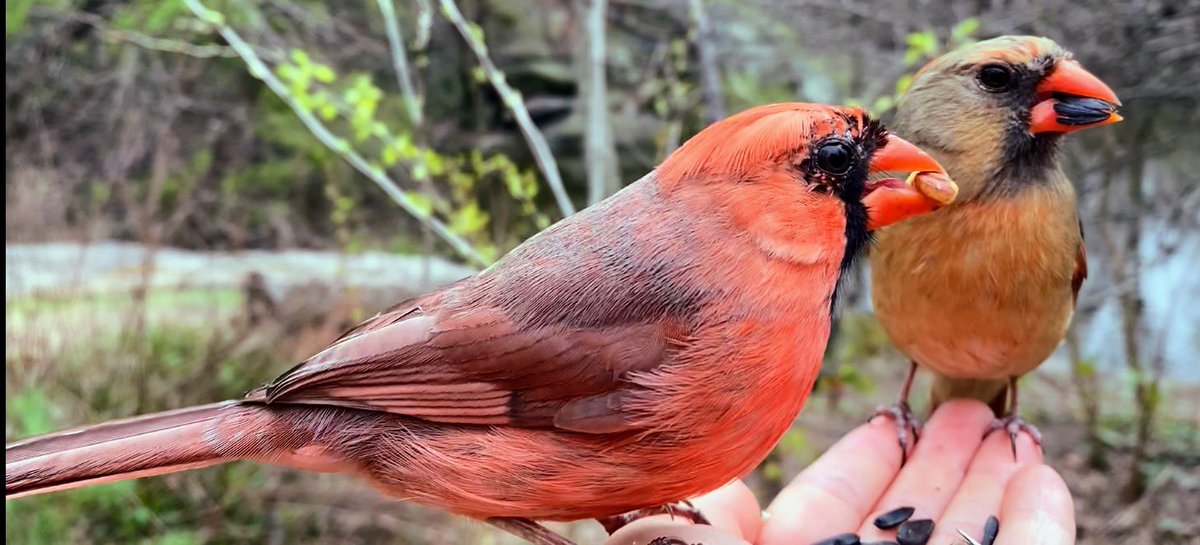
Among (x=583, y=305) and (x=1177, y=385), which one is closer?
(x=583, y=305)

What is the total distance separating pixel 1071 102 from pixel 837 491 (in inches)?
44.0

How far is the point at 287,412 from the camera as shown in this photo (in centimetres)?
177

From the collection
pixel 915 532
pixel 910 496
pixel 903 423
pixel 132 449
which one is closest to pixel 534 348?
pixel 132 449

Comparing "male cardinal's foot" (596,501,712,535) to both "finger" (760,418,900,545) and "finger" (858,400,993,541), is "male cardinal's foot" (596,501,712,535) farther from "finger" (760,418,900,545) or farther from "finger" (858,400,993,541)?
"finger" (858,400,993,541)

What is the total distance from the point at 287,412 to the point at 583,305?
2.12 feet

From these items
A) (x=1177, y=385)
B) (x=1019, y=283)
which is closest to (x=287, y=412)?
(x=1019, y=283)

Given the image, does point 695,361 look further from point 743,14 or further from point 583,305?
point 743,14

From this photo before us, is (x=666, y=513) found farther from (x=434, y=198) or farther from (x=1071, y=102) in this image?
(x=434, y=198)

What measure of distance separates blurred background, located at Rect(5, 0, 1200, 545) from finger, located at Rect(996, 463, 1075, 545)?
193 cm

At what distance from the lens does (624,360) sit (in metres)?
1.59

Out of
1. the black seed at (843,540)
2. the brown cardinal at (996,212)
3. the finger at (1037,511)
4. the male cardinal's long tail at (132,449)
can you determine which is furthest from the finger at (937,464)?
the male cardinal's long tail at (132,449)

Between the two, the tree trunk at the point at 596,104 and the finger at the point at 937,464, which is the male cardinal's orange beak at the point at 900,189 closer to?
the finger at the point at 937,464

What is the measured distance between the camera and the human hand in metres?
1.92

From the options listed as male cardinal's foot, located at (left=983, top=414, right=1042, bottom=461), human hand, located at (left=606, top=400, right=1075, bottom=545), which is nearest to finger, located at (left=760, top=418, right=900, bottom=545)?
human hand, located at (left=606, top=400, right=1075, bottom=545)
